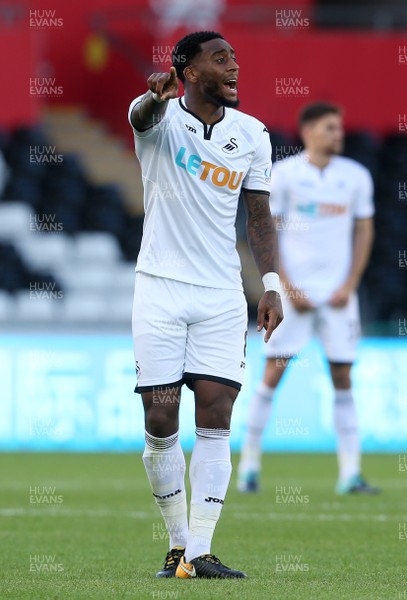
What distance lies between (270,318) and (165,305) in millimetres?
450

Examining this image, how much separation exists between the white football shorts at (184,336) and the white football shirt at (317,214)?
4.60m

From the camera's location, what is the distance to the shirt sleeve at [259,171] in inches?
252

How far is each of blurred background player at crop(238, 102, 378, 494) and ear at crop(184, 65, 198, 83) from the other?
4462 millimetres

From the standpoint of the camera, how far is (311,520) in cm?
868

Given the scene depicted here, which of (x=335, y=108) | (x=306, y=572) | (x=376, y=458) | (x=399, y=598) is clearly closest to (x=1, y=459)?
(x=376, y=458)

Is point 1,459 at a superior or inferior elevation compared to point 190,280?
inferior

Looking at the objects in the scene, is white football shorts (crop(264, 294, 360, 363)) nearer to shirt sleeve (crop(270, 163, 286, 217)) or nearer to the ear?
shirt sleeve (crop(270, 163, 286, 217))

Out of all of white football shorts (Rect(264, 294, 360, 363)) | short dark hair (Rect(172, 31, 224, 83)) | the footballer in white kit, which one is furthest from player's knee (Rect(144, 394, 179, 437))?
white football shorts (Rect(264, 294, 360, 363))

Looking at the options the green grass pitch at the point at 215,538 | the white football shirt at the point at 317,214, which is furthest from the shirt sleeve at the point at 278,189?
the green grass pitch at the point at 215,538

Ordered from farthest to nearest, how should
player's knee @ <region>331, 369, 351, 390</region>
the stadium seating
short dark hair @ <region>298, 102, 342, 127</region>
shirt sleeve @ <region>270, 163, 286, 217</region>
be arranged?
the stadium seating
short dark hair @ <region>298, 102, 342, 127</region>
shirt sleeve @ <region>270, 163, 286, 217</region>
player's knee @ <region>331, 369, 351, 390</region>

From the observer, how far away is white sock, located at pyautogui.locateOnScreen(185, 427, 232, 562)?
20.0 feet

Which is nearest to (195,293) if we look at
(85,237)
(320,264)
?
(320,264)

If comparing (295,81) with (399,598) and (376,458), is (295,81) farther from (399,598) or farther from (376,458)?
(399,598)

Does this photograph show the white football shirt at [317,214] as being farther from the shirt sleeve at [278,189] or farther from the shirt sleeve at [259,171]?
the shirt sleeve at [259,171]
